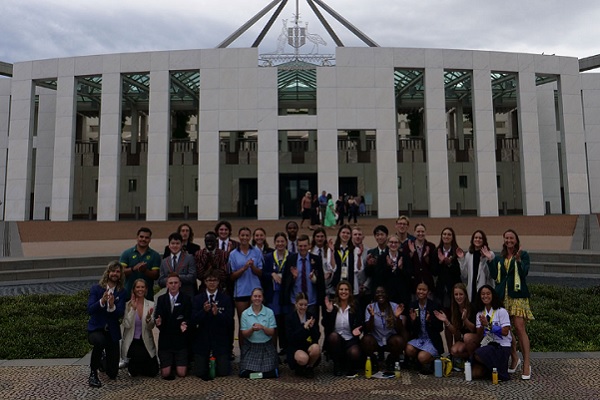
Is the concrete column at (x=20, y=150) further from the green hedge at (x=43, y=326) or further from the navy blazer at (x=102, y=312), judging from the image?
the navy blazer at (x=102, y=312)

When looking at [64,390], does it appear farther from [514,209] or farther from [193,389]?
[514,209]

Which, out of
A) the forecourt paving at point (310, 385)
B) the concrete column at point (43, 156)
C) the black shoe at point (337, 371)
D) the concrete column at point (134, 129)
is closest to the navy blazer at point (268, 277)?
the forecourt paving at point (310, 385)

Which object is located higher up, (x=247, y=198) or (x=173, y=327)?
(x=247, y=198)

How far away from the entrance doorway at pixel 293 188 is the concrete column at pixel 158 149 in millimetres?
11102

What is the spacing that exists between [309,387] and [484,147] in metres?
25.9

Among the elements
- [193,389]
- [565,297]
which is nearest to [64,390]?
[193,389]

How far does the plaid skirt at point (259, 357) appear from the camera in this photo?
17.1ft

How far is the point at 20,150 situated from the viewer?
2862cm

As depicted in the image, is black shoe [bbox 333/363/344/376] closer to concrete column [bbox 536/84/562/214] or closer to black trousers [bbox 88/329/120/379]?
black trousers [bbox 88/329/120/379]

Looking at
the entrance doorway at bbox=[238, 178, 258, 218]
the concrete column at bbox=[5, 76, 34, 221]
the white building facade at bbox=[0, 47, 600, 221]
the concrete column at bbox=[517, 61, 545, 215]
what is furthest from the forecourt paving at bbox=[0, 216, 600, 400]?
the entrance doorway at bbox=[238, 178, 258, 218]

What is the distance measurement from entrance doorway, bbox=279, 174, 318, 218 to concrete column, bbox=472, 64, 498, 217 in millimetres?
13271

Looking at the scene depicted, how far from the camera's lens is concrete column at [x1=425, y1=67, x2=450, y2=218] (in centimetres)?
2691

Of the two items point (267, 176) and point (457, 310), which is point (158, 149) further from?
point (457, 310)

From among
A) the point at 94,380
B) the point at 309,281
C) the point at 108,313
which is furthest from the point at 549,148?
the point at 94,380
